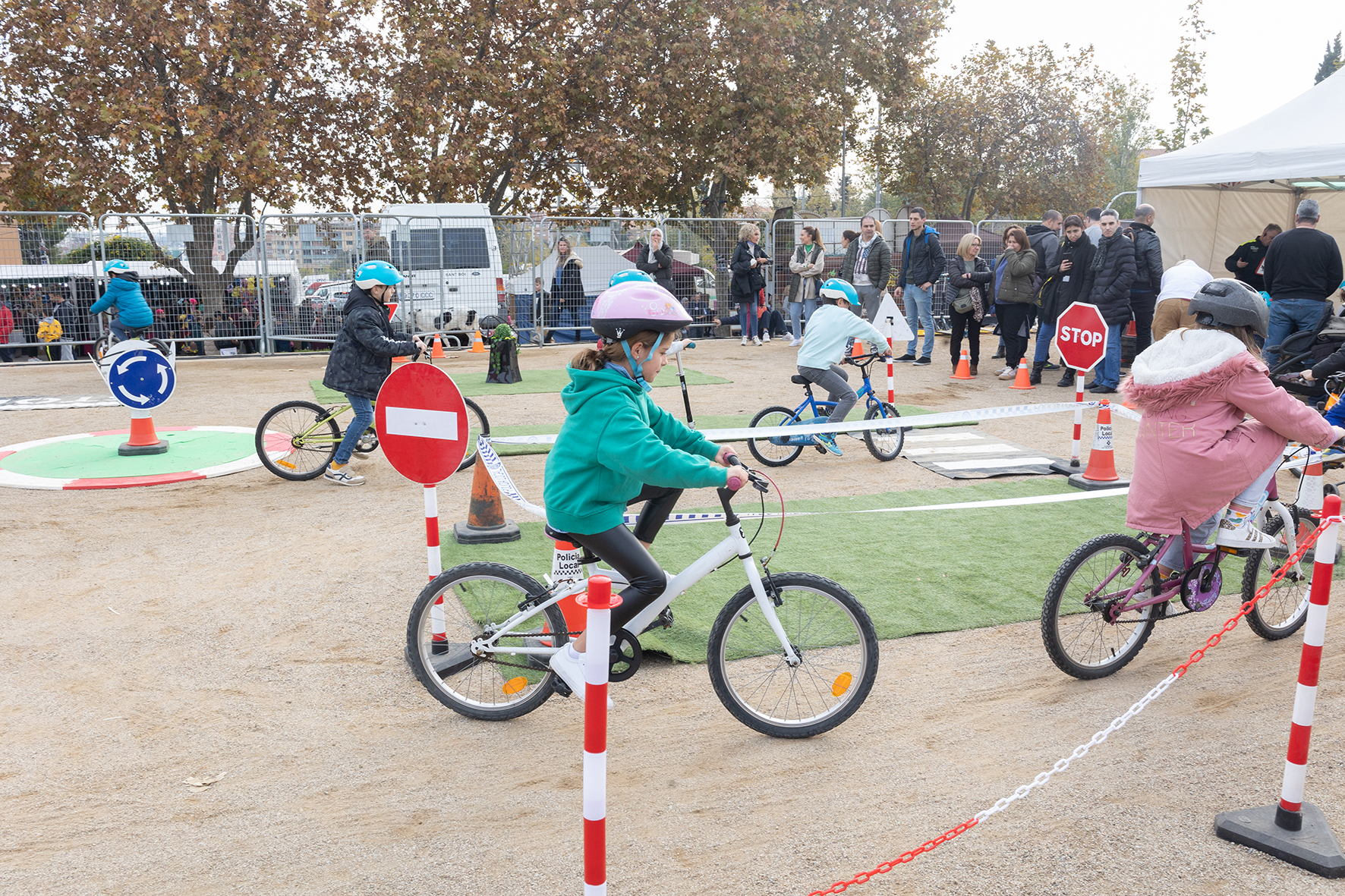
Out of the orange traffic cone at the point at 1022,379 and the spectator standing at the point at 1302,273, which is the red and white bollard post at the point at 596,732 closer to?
the spectator standing at the point at 1302,273

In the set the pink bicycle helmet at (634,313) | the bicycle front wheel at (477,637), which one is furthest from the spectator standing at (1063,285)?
the bicycle front wheel at (477,637)

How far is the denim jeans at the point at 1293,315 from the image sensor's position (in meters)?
10.9

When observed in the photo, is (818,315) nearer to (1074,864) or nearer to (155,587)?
(155,587)

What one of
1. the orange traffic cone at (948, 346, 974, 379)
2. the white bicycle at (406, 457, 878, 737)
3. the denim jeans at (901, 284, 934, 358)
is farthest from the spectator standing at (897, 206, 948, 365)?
the white bicycle at (406, 457, 878, 737)

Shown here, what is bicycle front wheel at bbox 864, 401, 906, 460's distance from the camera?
9.63 meters

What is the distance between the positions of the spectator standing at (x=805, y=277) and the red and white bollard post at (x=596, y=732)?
14866mm

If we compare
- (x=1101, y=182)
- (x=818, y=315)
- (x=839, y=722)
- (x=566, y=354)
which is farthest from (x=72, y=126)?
(x=1101, y=182)

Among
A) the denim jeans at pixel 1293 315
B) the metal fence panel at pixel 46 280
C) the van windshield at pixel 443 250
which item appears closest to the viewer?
the denim jeans at pixel 1293 315

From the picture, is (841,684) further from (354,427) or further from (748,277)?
(748,277)

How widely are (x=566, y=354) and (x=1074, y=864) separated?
15649mm

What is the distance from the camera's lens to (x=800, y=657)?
423 centimetres

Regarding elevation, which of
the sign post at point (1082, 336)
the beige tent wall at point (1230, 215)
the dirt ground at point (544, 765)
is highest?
the beige tent wall at point (1230, 215)

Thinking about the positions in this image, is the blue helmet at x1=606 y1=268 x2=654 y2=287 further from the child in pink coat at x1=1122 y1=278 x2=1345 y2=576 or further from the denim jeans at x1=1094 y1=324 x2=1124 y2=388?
the denim jeans at x1=1094 y1=324 x2=1124 y2=388

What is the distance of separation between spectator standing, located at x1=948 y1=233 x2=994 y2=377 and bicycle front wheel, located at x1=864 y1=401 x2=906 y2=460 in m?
5.56
